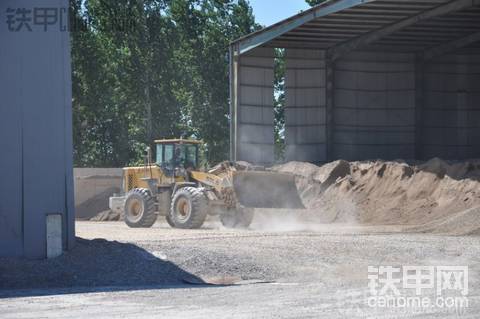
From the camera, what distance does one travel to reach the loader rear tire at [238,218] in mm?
26625

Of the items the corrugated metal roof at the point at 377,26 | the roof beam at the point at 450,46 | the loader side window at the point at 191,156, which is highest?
the corrugated metal roof at the point at 377,26

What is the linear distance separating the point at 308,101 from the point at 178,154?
1351 cm

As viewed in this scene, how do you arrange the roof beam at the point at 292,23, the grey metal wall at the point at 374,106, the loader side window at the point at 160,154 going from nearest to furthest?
the loader side window at the point at 160,154 < the roof beam at the point at 292,23 < the grey metal wall at the point at 374,106

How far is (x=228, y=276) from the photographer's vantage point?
15.7 meters

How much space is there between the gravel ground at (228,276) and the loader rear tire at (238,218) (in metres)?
5.80

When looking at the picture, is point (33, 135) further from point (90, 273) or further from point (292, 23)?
point (292, 23)

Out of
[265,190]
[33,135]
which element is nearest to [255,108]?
[265,190]

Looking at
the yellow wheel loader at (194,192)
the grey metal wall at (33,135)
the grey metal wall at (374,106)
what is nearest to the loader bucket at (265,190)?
the yellow wheel loader at (194,192)

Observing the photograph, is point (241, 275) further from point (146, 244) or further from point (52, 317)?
point (52, 317)

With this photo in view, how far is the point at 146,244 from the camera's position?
702 inches

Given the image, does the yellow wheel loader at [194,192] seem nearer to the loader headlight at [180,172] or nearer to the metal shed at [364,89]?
the loader headlight at [180,172]

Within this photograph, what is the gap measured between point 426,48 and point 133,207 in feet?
57.5

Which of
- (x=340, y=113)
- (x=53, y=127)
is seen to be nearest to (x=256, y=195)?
(x=53, y=127)

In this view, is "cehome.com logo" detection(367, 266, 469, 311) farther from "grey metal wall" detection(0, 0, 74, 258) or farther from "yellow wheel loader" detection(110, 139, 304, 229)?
"yellow wheel loader" detection(110, 139, 304, 229)
